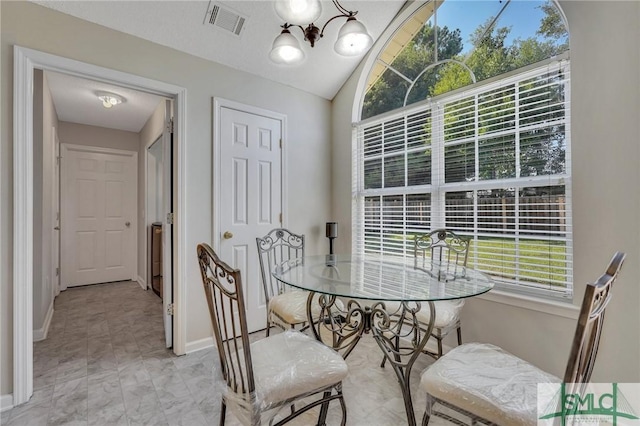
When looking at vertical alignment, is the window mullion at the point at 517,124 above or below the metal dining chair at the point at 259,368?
above

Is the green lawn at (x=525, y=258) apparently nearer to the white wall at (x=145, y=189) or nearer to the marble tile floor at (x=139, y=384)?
the marble tile floor at (x=139, y=384)

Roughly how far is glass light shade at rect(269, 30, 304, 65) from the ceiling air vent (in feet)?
2.32

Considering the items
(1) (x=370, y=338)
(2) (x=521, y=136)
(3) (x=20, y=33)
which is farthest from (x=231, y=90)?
(1) (x=370, y=338)

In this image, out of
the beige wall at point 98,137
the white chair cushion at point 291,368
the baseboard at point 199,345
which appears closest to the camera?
the white chair cushion at point 291,368

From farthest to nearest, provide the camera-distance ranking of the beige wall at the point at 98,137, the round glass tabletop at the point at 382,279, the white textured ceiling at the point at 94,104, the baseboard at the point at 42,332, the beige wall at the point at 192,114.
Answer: the beige wall at the point at 98,137 → the white textured ceiling at the point at 94,104 → the baseboard at the point at 42,332 → the beige wall at the point at 192,114 → the round glass tabletop at the point at 382,279

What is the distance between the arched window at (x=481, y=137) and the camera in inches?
73.5

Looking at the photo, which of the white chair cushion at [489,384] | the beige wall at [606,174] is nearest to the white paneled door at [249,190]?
the white chair cushion at [489,384]

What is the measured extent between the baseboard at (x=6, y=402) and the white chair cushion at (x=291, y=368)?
61.6 inches

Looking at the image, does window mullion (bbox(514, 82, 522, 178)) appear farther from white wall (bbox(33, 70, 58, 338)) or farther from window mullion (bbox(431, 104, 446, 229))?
white wall (bbox(33, 70, 58, 338))

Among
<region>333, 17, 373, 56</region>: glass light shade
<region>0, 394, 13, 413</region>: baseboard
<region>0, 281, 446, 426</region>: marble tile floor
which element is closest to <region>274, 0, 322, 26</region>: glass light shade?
<region>333, 17, 373, 56</region>: glass light shade

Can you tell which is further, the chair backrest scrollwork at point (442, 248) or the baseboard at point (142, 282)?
the baseboard at point (142, 282)

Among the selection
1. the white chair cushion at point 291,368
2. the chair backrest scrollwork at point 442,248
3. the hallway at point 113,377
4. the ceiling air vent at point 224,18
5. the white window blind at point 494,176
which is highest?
the ceiling air vent at point 224,18

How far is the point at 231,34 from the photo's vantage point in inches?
93.8

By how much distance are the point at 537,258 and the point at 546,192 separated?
0.44 metres
